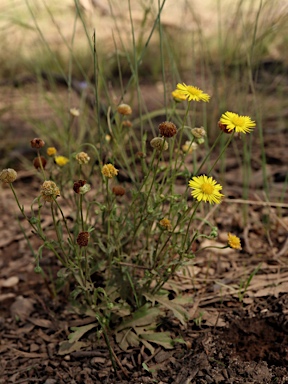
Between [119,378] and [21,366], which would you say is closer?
[119,378]

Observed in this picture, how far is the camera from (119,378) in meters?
1.20

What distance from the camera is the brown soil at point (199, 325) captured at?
1.19 m

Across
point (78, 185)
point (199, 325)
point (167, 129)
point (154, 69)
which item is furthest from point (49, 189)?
point (154, 69)

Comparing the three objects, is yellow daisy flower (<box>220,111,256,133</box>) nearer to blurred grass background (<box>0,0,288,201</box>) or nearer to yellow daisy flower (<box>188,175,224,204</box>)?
yellow daisy flower (<box>188,175,224,204</box>)

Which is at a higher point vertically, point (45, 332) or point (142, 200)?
point (142, 200)

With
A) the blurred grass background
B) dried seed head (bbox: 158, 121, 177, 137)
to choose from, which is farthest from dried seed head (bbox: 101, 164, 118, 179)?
the blurred grass background

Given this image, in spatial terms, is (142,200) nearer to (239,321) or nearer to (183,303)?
(183,303)

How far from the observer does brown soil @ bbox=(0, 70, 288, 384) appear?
1.19 meters

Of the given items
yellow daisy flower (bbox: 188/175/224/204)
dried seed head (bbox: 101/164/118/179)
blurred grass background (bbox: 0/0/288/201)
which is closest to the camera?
yellow daisy flower (bbox: 188/175/224/204)

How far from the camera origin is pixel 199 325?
4.32 ft

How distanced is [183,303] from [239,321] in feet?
0.52

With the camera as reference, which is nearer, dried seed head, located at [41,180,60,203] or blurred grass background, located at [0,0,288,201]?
dried seed head, located at [41,180,60,203]

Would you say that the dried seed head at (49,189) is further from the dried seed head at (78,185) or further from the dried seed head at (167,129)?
the dried seed head at (167,129)

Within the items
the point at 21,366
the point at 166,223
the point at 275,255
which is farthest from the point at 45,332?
the point at 275,255
